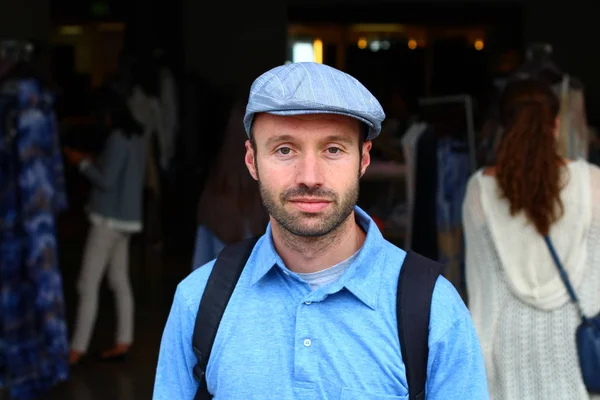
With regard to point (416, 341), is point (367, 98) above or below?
above

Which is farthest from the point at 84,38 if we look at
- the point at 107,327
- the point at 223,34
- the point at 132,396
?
the point at 132,396

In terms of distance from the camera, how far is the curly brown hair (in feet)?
11.9

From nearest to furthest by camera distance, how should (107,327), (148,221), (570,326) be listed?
1. (570,326)
2. (107,327)
3. (148,221)

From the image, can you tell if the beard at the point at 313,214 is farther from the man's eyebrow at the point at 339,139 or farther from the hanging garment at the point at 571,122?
the hanging garment at the point at 571,122

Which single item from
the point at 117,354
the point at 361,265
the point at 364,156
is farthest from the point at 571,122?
the point at 361,265

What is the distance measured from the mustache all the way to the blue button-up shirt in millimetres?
124

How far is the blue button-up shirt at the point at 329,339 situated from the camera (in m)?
1.76

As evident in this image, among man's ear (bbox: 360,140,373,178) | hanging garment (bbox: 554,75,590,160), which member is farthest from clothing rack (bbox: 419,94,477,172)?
man's ear (bbox: 360,140,373,178)

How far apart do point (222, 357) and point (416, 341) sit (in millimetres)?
334

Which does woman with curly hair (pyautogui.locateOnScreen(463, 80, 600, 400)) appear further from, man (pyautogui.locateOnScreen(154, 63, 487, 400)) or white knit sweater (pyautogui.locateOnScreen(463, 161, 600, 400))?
man (pyautogui.locateOnScreen(154, 63, 487, 400))

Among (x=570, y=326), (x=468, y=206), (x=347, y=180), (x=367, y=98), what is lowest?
(x=570, y=326)

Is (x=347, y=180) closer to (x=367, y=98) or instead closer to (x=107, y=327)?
(x=367, y=98)

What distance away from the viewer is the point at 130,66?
9.41 m

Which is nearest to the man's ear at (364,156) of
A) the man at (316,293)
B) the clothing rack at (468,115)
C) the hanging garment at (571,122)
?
the man at (316,293)
